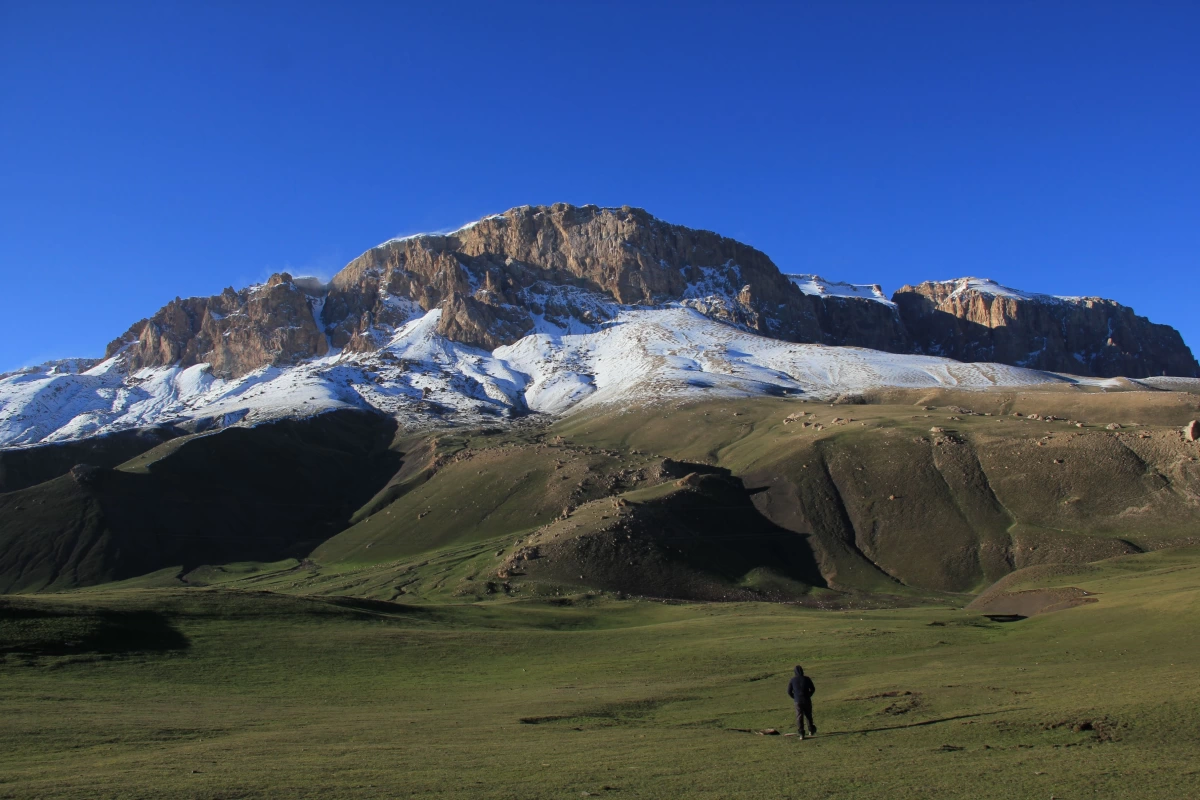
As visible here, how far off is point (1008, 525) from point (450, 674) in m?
128

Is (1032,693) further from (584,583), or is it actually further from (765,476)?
(765,476)

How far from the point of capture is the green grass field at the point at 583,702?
28062 mm

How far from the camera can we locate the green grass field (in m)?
28.1

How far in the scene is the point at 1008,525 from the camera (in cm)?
15888

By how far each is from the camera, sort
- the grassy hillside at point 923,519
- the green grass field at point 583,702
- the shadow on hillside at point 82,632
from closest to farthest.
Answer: the green grass field at point 583,702, the shadow on hillside at point 82,632, the grassy hillside at point 923,519

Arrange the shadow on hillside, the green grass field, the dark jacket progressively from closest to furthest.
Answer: the green grass field → the dark jacket → the shadow on hillside

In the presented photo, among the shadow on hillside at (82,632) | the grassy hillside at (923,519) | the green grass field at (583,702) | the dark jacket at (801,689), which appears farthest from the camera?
the grassy hillside at (923,519)

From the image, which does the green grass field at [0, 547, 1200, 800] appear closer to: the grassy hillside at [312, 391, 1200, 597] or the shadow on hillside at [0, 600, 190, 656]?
the shadow on hillside at [0, 600, 190, 656]

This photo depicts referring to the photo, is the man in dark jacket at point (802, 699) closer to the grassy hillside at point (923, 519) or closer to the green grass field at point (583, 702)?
the green grass field at point (583, 702)

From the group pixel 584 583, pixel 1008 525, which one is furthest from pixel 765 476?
pixel 584 583

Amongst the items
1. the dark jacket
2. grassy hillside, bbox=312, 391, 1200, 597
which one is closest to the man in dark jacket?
the dark jacket

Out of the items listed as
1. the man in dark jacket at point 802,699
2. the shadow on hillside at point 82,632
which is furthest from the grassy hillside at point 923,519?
the man in dark jacket at point 802,699

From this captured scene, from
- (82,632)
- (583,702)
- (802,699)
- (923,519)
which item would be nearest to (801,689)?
(802,699)

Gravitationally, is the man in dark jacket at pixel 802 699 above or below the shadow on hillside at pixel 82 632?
below
